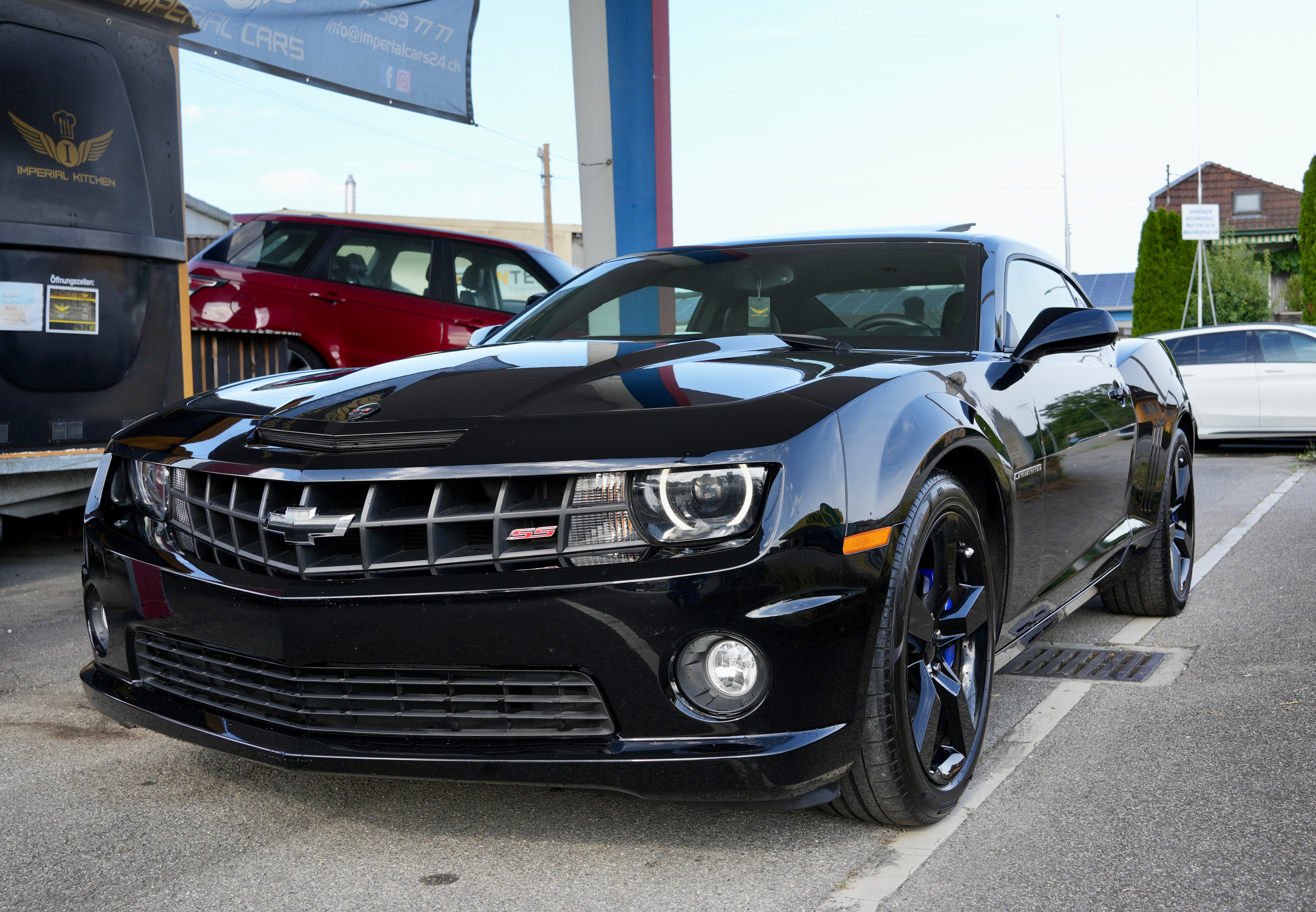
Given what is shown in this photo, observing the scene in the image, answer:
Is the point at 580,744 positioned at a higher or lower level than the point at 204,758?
higher

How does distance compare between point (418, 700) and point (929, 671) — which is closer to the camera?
point (418, 700)

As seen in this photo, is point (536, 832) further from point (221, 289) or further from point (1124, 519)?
point (221, 289)

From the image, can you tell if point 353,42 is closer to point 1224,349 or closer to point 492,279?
point 492,279

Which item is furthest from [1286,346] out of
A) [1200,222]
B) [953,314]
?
[1200,222]

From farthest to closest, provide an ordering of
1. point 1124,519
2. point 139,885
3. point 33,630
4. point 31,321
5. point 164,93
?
point 164,93 < point 31,321 < point 33,630 < point 1124,519 < point 139,885

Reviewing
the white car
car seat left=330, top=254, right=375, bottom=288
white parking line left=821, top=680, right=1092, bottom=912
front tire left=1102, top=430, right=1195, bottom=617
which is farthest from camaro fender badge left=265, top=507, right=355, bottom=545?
the white car

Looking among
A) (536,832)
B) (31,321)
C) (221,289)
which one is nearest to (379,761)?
(536,832)

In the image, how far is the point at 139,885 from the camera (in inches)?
89.9

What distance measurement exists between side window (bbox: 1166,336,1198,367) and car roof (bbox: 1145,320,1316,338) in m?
0.03

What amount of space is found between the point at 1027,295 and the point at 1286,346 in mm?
10265

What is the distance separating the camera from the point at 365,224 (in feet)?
27.6

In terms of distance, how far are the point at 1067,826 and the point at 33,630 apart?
156 inches

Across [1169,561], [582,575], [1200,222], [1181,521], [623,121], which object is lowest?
[1169,561]

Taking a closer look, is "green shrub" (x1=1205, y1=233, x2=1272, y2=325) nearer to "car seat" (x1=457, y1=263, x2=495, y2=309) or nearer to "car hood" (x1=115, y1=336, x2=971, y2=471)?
"car seat" (x1=457, y1=263, x2=495, y2=309)
